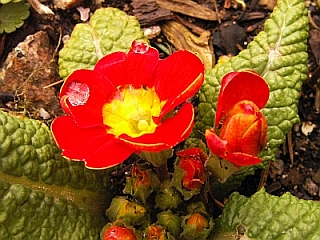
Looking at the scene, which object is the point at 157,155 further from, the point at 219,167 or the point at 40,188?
the point at 40,188

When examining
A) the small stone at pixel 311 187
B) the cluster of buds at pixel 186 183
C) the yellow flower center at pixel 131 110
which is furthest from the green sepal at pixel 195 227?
the small stone at pixel 311 187

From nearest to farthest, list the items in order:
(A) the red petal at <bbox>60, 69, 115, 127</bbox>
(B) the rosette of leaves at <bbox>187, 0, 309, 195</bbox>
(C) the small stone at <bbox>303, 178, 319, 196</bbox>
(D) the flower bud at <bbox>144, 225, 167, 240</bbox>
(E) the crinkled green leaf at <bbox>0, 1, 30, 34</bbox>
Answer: (A) the red petal at <bbox>60, 69, 115, 127</bbox>, (D) the flower bud at <bbox>144, 225, 167, 240</bbox>, (B) the rosette of leaves at <bbox>187, 0, 309, 195</bbox>, (C) the small stone at <bbox>303, 178, 319, 196</bbox>, (E) the crinkled green leaf at <bbox>0, 1, 30, 34</bbox>

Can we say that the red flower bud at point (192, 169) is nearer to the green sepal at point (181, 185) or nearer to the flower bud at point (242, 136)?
the green sepal at point (181, 185)

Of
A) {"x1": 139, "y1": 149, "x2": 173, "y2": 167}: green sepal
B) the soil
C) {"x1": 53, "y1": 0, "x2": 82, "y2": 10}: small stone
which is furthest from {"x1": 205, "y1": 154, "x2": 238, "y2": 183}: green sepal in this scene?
{"x1": 53, "y1": 0, "x2": 82, "y2": 10}: small stone

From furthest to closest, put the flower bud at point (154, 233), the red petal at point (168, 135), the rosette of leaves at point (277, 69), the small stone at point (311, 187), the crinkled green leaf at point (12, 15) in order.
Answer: the crinkled green leaf at point (12, 15)
the small stone at point (311, 187)
the rosette of leaves at point (277, 69)
the flower bud at point (154, 233)
the red petal at point (168, 135)

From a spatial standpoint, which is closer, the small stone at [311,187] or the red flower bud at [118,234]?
the red flower bud at [118,234]

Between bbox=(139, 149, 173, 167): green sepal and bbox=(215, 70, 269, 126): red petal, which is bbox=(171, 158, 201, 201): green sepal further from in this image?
bbox=(215, 70, 269, 126): red petal

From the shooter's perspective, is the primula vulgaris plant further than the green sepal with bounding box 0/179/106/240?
No
